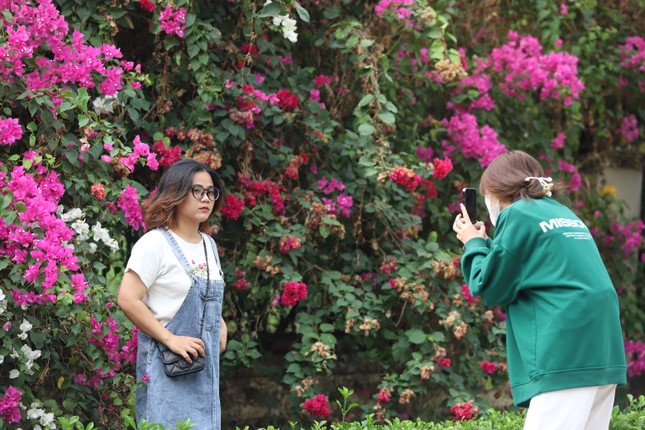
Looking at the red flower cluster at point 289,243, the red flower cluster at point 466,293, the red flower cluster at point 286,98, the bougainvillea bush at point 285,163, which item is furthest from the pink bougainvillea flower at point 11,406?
the red flower cluster at point 466,293

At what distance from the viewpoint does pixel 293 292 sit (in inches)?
186

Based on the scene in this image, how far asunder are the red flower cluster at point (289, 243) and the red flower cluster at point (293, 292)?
17 cm

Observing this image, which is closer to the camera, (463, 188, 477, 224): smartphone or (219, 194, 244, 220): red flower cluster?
(463, 188, 477, 224): smartphone

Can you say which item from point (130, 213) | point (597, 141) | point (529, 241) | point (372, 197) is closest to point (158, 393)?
point (130, 213)

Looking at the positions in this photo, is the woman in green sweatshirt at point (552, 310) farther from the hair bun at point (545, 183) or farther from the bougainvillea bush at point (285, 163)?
the bougainvillea bush at point (285, 163)

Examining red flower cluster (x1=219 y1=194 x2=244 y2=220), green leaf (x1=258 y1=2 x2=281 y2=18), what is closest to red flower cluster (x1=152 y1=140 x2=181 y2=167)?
red flower cluster (x1=219 y1=194 x2=244 y2=220)

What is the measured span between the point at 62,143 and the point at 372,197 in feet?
5.79

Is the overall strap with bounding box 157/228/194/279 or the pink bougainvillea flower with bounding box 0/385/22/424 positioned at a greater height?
the overall strap with bounding box 157/228/194/279

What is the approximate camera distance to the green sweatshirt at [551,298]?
304 cm

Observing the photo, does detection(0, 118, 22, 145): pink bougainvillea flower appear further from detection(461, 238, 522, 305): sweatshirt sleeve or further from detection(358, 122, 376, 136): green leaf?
detection(461, 238, 522, 305): sweatshirt sleeve

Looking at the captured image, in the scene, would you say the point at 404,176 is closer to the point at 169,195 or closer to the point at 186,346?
the point at 169,195

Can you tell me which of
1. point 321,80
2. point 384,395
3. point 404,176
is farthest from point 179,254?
point 321,80

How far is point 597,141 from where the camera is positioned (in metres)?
7.42

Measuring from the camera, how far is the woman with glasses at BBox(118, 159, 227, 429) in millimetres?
3400
